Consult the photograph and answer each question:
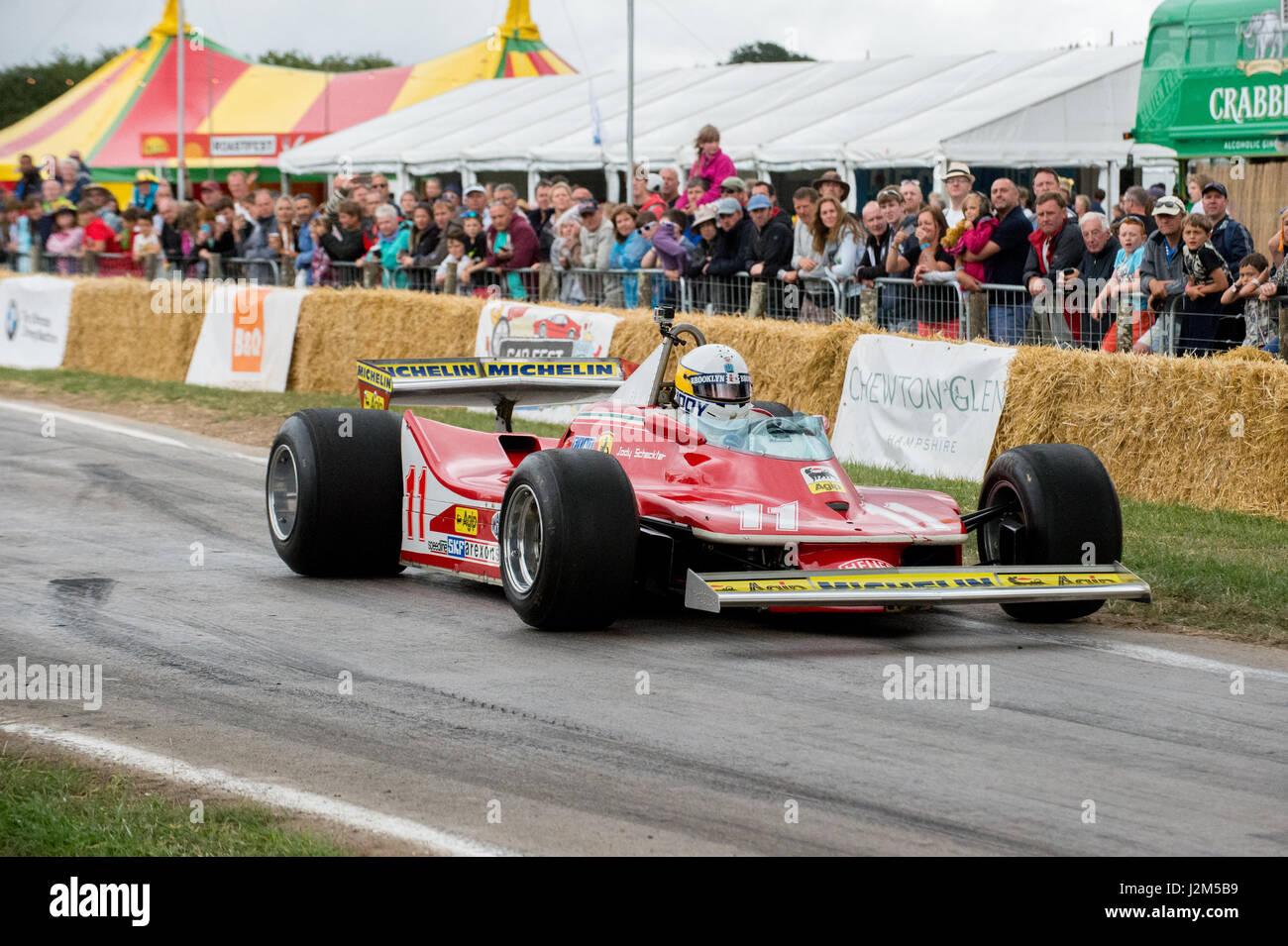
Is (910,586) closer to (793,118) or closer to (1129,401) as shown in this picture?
(1129,401)

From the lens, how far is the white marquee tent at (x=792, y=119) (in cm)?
2273

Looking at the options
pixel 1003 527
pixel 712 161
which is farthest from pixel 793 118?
pixel 1003 527

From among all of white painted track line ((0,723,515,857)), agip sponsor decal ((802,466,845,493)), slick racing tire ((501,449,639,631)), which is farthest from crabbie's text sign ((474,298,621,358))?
white painted track line ((0,723,515,857))

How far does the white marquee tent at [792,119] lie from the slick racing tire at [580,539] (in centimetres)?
1462

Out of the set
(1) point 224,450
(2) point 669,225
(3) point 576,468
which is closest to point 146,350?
(1) point 224,450

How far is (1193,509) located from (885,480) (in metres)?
2.33

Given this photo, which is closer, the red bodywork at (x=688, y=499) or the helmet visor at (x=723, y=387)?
the red bodywork at (x=688, y=499)

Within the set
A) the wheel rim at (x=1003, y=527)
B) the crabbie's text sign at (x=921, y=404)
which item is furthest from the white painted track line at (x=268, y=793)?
the crabbie's text sign at (x=921, y=404)

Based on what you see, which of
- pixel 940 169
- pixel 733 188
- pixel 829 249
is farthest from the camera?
pixel 940 169

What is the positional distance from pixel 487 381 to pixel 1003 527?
3345 millimetres

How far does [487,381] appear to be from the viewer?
10.5 meters

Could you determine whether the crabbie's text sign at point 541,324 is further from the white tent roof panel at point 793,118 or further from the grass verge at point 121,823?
the grass verge at point 121,823

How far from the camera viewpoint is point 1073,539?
8359 mm

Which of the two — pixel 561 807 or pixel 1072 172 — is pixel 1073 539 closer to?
pixel 561 807
